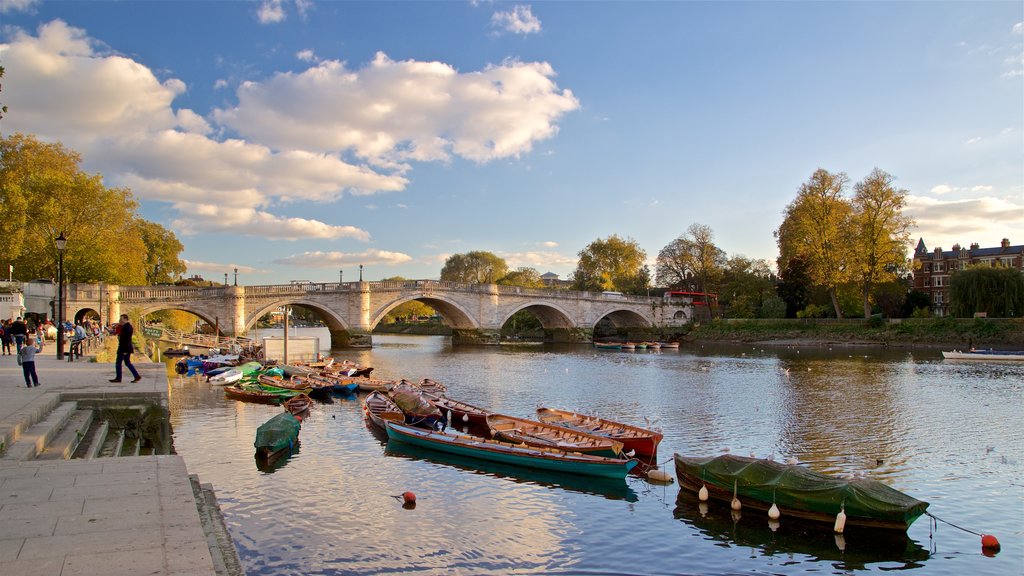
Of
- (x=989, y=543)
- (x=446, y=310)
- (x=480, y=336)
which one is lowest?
(x=989, y=543)

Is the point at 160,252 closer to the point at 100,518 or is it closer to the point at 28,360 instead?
the point at 28,360

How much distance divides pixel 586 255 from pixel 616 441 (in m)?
83.6

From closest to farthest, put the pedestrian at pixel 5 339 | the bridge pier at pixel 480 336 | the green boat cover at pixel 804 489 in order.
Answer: the green boat cover at pixel 804 489 < the pedestrian at pixel 5 339 < the bridge pier at pixel 480 336

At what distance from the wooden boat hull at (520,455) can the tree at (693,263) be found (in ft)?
247

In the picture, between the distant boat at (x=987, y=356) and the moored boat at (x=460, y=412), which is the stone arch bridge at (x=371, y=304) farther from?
the distant boat at (x=987, y=356)

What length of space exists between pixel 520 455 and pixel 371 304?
148ft

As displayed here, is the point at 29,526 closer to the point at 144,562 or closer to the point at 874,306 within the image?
the point at 144,562

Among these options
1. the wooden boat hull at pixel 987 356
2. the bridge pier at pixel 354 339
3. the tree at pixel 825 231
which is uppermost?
the tree at pixel 825 231

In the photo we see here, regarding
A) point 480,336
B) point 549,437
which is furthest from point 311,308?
point 549,437

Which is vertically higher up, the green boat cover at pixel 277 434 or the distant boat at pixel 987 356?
the green boat cover at pixel 277 434

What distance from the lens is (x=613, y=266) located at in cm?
9644

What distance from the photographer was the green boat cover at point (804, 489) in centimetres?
1119

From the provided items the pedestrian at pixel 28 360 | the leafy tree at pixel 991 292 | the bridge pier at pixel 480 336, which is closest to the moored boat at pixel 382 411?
the pedestrian at pixel 28 360

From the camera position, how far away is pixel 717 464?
13133 mm
